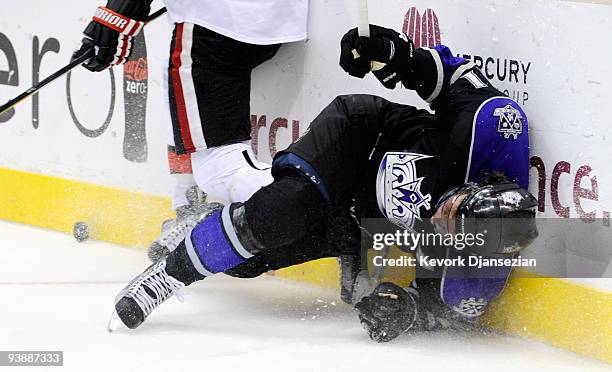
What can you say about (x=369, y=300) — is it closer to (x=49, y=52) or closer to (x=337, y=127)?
(x=337, y=127)

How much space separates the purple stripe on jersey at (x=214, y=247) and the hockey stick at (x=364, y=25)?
0.59m

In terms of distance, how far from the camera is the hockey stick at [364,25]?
10.6ft

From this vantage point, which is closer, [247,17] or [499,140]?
[499,140]

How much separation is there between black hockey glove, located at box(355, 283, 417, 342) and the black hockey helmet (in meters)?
0.26

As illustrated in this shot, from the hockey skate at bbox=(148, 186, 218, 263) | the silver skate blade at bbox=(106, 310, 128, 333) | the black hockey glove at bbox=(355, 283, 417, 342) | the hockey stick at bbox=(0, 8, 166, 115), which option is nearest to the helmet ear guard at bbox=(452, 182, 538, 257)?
the black hockey glove at bbox=(355, 283, 417, 342)

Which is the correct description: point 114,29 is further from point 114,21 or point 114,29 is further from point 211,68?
point 211,68

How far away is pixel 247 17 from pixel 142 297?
1.02 meters

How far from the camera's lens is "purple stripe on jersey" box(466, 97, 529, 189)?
129 inches

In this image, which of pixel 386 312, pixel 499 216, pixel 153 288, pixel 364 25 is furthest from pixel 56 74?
pixel 499 216

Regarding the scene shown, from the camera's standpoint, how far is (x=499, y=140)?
328 centimetres

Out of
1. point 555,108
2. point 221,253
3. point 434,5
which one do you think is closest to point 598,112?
point 555,108

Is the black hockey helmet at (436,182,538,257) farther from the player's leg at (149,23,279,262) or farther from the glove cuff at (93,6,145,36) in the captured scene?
the glove cuff at (93,6,145,36)

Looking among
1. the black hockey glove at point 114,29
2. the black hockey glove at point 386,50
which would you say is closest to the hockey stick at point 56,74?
the black hockey glove at point 114,29

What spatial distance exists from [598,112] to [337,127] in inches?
28.2
